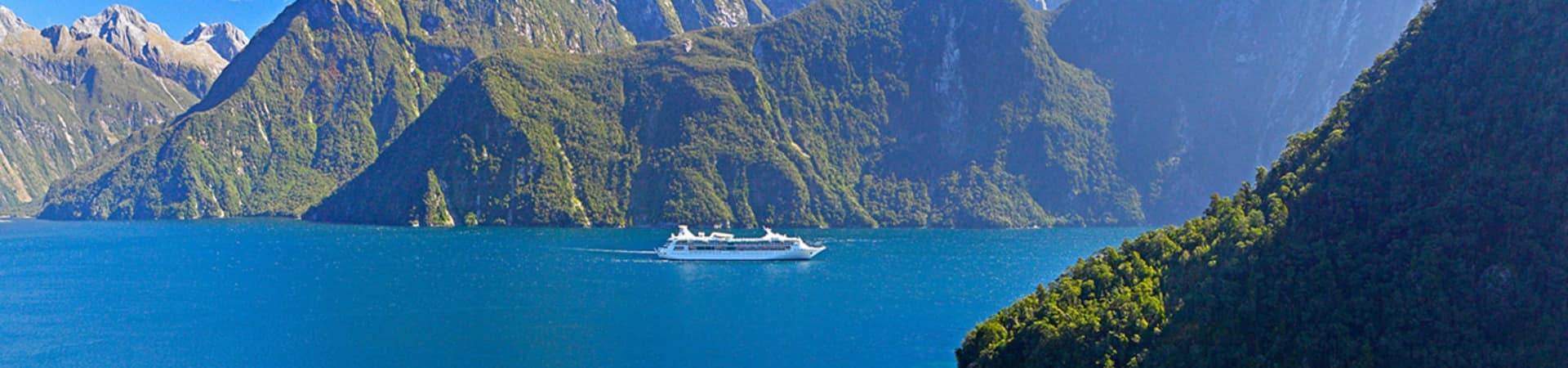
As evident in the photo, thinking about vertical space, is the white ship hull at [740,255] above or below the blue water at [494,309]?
above

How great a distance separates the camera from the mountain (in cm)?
5947

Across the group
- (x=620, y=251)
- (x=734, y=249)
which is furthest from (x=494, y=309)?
(x=620, y=251)

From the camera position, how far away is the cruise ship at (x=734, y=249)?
589 ft

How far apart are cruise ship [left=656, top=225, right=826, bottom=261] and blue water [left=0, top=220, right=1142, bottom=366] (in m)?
4.38

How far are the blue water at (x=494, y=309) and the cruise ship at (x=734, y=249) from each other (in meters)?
4.38

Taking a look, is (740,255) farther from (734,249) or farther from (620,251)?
(620,251)

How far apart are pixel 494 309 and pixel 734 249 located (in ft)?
247

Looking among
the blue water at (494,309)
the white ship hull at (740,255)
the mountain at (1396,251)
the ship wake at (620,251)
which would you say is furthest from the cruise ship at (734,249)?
the mountain at (1396,251)

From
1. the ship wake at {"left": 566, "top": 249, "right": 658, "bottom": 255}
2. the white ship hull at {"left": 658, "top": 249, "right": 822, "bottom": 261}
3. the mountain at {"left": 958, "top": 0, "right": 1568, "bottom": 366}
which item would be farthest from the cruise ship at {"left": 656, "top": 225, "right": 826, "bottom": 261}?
the mountain at {"left": 958, "top": 0, "right": 1568, "bottom": 366}

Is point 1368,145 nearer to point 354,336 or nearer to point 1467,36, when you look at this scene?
point 1467,36

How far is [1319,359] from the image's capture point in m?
61.2

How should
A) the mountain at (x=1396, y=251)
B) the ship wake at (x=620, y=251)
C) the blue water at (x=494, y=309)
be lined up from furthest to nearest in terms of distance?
the ship wake at (x=620, y=251) < the blue water at (x=494, y=309) < the mountain at (x=1396, y=251)

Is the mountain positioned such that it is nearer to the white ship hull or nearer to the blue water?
the blue water

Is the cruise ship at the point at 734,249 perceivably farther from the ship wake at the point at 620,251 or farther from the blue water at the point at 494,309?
the blue water at the point at 494,309
